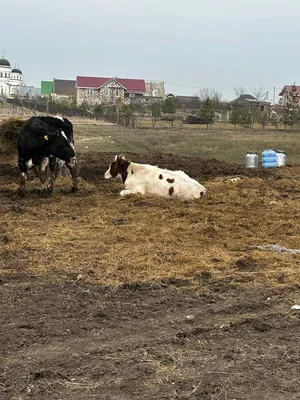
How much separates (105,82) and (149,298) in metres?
87.6

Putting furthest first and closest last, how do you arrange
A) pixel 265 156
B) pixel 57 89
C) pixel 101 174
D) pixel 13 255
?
pixel 57 89, pixel 265 156, pixel 101 174, pixel 13 255

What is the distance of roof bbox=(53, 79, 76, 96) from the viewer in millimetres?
106006

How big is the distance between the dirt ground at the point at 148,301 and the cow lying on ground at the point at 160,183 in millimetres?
609

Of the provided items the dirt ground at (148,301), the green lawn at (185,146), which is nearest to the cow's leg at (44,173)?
the dirt ground at (148,301)

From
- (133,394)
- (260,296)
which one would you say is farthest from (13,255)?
(133,394)

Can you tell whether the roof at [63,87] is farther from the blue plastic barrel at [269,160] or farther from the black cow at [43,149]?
the black cow at [43,149]

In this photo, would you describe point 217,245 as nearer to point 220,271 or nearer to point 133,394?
point 220,271

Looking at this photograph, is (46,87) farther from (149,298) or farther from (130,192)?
(149,298)

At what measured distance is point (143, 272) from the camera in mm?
6488

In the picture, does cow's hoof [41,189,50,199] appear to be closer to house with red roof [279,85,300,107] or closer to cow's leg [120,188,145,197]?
cow's leg [120,188,145,197]

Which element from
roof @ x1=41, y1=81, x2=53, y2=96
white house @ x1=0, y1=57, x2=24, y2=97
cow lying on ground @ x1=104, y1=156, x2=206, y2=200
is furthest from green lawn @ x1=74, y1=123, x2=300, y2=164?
white house @ x1=0, y1=57, x2=24, y2=97

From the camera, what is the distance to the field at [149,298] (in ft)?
A: 12.6

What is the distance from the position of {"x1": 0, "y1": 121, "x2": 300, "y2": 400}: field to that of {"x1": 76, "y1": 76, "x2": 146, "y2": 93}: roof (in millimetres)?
80882

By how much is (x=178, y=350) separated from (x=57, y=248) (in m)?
3.52
